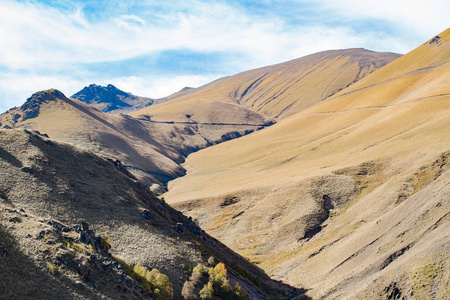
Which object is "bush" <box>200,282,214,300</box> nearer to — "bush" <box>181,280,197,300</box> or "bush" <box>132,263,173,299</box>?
"bush" <box>181,280,197,300</box>

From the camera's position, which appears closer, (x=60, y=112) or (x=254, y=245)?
(x=254, y=245)

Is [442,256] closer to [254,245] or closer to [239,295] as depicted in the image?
[239,295]

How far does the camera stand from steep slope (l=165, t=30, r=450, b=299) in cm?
3525

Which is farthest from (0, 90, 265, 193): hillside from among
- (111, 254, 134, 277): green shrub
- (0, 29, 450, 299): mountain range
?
(111, 254, 134, 277): green shrub

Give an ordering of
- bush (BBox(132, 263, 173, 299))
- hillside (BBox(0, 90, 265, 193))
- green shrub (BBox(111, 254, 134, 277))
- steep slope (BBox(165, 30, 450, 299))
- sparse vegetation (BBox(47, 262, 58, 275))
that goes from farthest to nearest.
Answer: hillside (BBox(0, 90, 265, 193))
steep slope (BBox(165, 30, 450, 299))
green shrub (BBox(111, 254, 134, 277))
bush (BBox(132, 263, 173, 299))
sparse vegetation (BBox(47, 262, 58, 275))

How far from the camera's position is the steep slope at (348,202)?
35.2 m

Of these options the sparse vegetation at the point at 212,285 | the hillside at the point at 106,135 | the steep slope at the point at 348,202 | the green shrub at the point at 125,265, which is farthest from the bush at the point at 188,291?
the hillside at the point at 106,135

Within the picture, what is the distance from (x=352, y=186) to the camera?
68.1 meters

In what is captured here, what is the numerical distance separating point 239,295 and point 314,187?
38218 millimetres

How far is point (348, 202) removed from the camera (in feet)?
212

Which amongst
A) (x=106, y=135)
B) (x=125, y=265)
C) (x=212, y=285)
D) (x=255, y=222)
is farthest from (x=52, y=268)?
(x=106, y=135)

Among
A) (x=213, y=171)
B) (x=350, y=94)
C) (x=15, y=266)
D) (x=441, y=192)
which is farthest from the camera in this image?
(x=350, y=94)

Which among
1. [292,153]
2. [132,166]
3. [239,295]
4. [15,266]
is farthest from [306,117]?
[15,266]

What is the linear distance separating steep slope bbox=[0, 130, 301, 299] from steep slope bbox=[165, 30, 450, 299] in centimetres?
955
